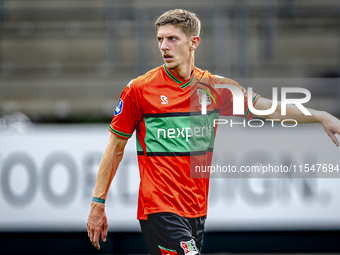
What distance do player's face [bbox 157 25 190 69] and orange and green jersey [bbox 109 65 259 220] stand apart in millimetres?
163

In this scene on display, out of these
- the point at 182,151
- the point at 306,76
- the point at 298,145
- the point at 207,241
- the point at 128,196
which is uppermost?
the point at 182,151

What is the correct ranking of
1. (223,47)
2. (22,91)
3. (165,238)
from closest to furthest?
(165,238) < (223,47) < (22,91)

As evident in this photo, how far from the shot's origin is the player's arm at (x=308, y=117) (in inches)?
105

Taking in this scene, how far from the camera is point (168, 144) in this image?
278 cm

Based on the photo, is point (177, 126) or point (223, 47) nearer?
point (177, 126)

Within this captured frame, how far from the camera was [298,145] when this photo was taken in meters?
6.42

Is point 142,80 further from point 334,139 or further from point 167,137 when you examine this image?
point 334,139

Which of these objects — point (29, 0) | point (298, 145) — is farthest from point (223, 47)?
point (29, 0)

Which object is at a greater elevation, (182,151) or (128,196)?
(182,151)

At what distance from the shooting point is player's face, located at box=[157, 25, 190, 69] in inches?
106

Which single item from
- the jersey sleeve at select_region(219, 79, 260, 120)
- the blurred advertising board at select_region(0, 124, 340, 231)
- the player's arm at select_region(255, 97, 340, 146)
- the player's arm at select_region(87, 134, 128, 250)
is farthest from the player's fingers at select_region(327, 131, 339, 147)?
the blurred advertising board at select_region(0, 124, 340, 231)

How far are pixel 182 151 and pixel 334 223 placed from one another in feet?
14.5

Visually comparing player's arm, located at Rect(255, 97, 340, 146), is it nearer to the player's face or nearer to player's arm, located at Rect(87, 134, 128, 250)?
the player's face

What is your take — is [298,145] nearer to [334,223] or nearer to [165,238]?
[334,223]
